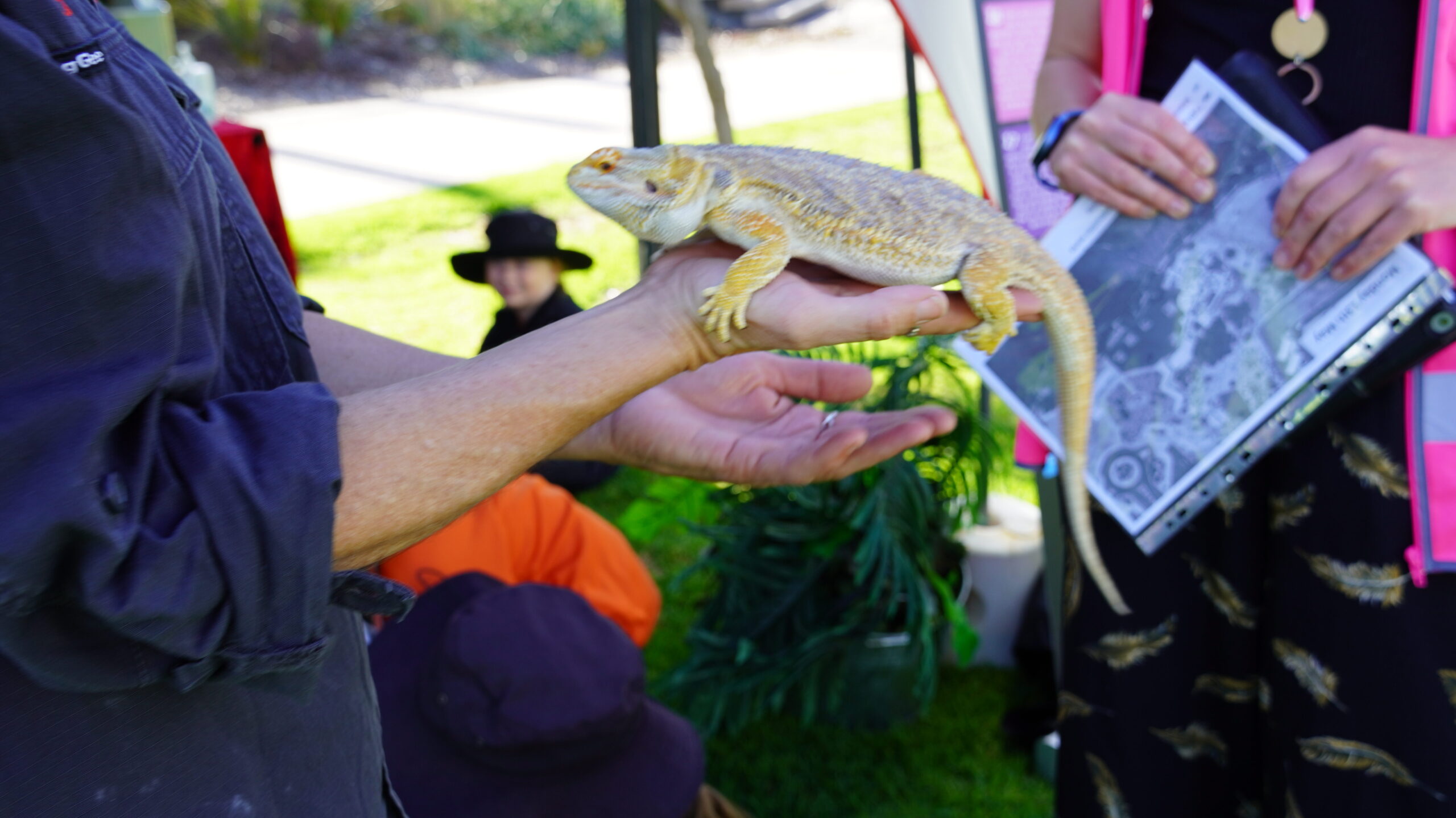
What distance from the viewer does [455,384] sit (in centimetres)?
104

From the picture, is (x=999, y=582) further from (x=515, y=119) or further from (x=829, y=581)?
(x=515, y=119)

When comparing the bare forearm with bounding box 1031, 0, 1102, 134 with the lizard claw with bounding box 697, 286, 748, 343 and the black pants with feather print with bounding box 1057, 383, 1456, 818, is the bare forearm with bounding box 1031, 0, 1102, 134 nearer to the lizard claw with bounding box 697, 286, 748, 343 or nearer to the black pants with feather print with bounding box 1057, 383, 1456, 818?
the black pants with feather print with bounding box 1057, 383, 1456, 818

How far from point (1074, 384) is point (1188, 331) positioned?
29 cm

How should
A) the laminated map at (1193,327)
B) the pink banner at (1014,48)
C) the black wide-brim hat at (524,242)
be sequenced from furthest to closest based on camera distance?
the black wide-brim hat at (524,242) → the pink banner at (1014,48) → the laminated map at (1193,327)

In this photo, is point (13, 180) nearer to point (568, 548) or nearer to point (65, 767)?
point (65, 767)

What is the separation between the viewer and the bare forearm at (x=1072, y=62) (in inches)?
85.8

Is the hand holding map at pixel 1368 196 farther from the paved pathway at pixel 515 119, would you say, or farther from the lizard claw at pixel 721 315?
the paved pathway at pixel 515 119

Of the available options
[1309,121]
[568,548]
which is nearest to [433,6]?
[568,548]

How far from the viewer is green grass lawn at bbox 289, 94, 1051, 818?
336 centimetres

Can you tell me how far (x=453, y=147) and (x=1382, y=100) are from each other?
11.6 meters

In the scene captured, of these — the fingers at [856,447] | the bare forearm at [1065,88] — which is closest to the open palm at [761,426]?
the fingers at [856,447]

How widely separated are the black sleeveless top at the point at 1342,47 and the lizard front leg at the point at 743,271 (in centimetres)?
103

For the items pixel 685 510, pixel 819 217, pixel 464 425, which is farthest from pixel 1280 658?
pixel 685 510

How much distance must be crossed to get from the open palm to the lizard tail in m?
0.29
